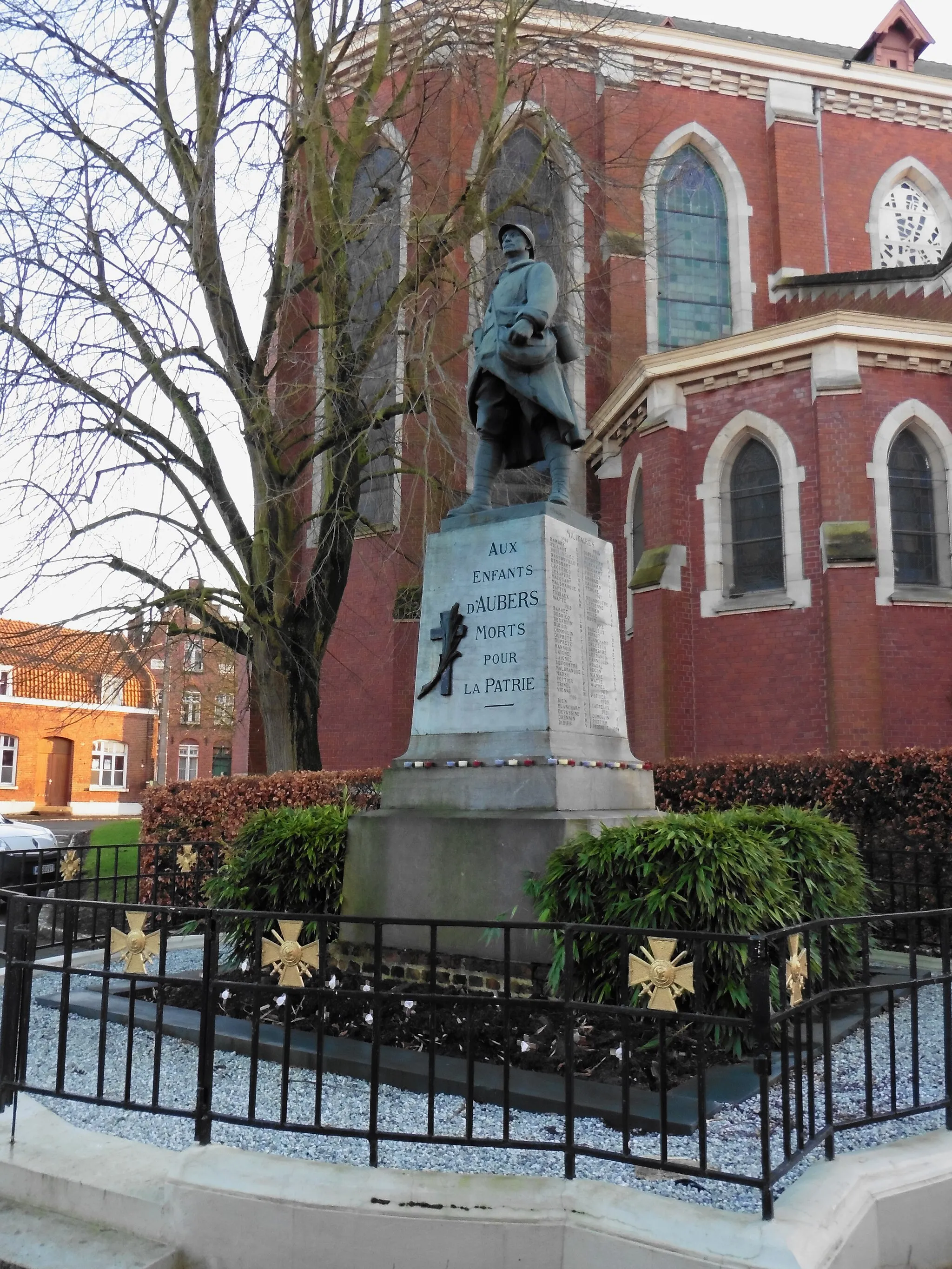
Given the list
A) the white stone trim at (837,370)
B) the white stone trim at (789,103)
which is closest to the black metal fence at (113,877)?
the white stone trim at (837,370)

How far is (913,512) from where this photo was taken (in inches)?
625

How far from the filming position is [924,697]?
591 inches

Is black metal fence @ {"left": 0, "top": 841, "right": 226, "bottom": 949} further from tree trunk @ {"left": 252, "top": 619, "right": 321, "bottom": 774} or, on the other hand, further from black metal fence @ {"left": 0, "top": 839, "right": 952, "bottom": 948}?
tree trunk @ {"left": 252, "top": 619, "right": 321, "bottom": 774}

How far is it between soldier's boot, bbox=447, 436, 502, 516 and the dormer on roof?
24.5 meters

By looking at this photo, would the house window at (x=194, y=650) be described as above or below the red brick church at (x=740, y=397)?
below

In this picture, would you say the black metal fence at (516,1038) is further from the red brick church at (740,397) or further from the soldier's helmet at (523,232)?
the red brick church at (740,397)

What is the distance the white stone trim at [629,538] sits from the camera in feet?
58.3

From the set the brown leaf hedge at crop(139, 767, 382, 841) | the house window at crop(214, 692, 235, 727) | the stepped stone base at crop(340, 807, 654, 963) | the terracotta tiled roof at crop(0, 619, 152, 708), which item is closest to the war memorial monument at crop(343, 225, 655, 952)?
the stepped stone base at crop(340, 807, 654, 963)

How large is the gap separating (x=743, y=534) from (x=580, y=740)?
11009 mm

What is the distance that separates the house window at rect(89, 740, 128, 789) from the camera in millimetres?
41469

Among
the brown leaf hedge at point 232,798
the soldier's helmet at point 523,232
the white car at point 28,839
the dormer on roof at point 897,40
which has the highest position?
the dormer on roof at point 897,40

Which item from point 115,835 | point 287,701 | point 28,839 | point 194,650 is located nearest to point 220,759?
point 115,835

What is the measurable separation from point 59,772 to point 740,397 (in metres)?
33.4

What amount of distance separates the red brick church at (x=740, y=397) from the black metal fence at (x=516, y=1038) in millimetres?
8144
